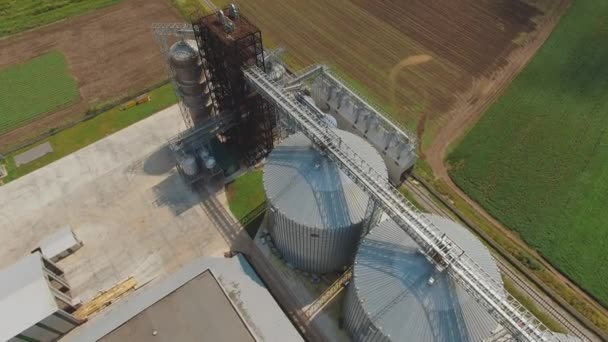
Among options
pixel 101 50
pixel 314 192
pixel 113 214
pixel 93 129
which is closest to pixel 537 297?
pixel 314 192

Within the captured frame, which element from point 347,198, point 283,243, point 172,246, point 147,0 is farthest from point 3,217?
point 147,0

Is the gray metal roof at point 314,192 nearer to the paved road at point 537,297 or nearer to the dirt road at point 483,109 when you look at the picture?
the paved road at point 537,297

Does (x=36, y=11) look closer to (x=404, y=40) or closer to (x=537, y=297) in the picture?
(x=404, y=40)

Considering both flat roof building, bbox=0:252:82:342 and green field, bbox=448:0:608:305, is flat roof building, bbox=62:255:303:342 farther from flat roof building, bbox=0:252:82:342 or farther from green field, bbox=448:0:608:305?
green field, bbox=448:0:608:305

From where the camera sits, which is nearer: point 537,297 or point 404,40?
point 537,297

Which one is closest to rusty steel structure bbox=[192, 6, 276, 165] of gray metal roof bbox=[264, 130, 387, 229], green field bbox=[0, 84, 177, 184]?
gray metal roof bbox=[264, 130, 387, 229]

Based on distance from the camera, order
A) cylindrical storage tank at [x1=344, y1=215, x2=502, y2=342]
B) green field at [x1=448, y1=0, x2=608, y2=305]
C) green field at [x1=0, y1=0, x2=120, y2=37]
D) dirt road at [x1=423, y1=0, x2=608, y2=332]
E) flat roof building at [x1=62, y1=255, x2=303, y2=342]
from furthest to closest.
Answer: green field at [x1=0, y1=0, x2=120, y2=37], dirt road at [x1=423, y1=0, x2=608, y2=332], green field at [x1=448, y1=0, x2=608, y2=305], flat roof building at [x1=62, y1=255, x2=303, y2=342], cylindrical storage tank at [x1=344, y1=215, x2=502, y2=342]
